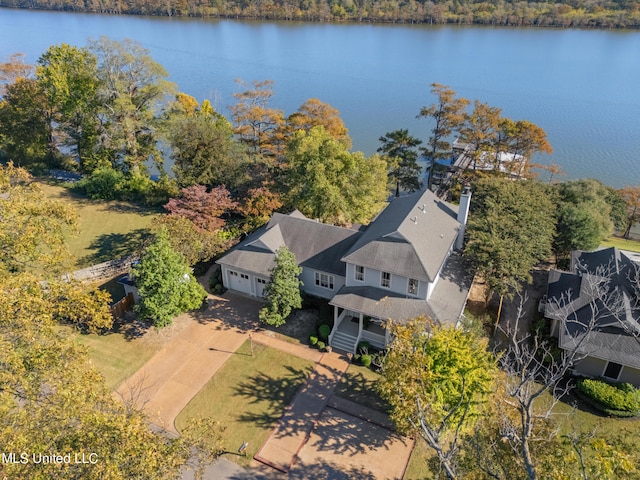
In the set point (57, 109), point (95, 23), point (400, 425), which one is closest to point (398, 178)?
point (400, 425)

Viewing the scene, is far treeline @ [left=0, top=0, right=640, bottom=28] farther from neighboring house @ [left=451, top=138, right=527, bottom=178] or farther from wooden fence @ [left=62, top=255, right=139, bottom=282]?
wooden fence @ [left=62, top=255, right=139, bottom=282]

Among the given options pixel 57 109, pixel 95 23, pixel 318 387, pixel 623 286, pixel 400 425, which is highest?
pixel 95 23

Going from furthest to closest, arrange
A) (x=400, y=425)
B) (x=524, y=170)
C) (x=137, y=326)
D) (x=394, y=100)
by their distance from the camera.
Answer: (x=394, y=100)
(x=524, y=170)
(x=137, y=326)
(x=400, y=425)

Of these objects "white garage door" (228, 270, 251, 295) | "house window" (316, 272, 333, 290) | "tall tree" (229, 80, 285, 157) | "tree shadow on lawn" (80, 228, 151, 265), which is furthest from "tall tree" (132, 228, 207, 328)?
"tall tree" (229, 80, 285, 157)

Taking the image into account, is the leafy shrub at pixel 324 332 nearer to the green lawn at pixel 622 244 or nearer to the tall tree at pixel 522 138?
the green lawn at pixel 622 244

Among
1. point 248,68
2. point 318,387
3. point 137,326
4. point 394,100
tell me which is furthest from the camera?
point 248,68

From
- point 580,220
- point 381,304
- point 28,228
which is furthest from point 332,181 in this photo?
point 28,228

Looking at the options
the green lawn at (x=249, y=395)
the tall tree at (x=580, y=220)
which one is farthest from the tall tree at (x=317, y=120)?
the green lawn at (x=249, y=395)

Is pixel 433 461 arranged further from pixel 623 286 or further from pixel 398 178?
pixel 398 178
